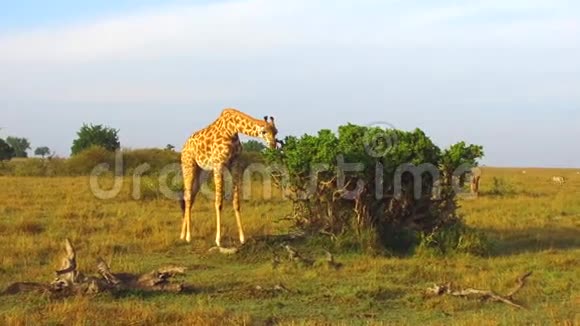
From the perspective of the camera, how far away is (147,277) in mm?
8172

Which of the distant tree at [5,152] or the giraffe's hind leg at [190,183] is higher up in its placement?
the distant tree at [5,152]

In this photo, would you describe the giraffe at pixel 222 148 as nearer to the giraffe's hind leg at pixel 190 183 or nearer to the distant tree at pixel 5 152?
the giraffe's hind leg at pixel 190 183

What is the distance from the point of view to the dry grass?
6.93 m

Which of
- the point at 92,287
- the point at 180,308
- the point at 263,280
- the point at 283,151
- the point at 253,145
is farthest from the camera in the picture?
the point at 253,145

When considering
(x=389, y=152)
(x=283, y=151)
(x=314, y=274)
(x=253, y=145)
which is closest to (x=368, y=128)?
(x=389, y=152)

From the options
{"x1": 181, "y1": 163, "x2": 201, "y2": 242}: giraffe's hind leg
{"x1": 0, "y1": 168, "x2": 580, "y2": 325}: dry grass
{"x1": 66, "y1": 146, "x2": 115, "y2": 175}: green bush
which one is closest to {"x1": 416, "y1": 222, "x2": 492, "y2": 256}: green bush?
{"x1": 0, "y1": 168, "x2": 580, "y2": 325}: dry grass

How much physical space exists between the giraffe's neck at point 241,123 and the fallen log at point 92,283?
408 centimetres

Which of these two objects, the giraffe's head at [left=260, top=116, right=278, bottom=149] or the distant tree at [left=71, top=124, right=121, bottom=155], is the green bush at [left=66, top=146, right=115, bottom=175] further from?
the giraffe's head at [left=260, top=116, right=278, bottom=149]

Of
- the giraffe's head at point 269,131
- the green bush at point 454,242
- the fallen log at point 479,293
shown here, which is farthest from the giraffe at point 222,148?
the fallen log at point 479,293

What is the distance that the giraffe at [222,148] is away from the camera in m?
11.9

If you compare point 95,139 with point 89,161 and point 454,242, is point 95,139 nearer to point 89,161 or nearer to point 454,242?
point 89,161

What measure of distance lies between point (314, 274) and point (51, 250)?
4331mm

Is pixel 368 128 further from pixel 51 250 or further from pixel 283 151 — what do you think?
pixel 51 250

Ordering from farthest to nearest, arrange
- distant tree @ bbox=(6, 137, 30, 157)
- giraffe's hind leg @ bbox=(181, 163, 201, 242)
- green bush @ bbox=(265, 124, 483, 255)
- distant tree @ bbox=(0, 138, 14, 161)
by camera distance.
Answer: distant tree @ bbox=(6, 137, 30, 157), distant tree @ bbox=(0, 138, 14, 161), giraffe's hind leg @ bbox=(181, 163, 201, 242), green bush @ bbox=(265, 124, 483, 255)
